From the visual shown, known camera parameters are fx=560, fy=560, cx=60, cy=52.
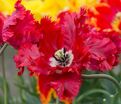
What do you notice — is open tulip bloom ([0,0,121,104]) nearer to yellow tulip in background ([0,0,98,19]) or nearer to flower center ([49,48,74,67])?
flower center ([49,48,74,67])

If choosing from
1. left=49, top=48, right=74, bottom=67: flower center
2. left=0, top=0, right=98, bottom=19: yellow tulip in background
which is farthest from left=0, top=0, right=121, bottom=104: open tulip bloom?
left=0, top=0, right=98, bottom=19: yellow tulip in background

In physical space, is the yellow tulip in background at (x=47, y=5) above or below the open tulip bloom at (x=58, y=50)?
above

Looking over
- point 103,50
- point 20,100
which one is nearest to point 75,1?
point 20,100

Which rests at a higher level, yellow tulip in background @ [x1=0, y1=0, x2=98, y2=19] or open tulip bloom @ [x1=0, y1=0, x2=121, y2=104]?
yellow tulip in background @ [x1=0, y1=0, x2=98, y2=19]

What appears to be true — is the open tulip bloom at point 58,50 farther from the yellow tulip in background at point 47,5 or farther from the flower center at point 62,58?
the yellow tulip in background at point 47,5

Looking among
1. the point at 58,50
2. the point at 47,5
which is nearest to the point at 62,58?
the point at 58,50

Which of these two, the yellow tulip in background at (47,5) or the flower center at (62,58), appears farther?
the yellow tulip in background at (47,5)

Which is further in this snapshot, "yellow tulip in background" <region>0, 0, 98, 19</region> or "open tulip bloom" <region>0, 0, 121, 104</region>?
"yellow tulip in background" <region>0, 0, 98, 19</region>

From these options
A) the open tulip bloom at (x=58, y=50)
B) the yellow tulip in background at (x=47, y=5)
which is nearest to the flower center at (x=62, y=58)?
the open tulip bloom at (x=58, y=50)
